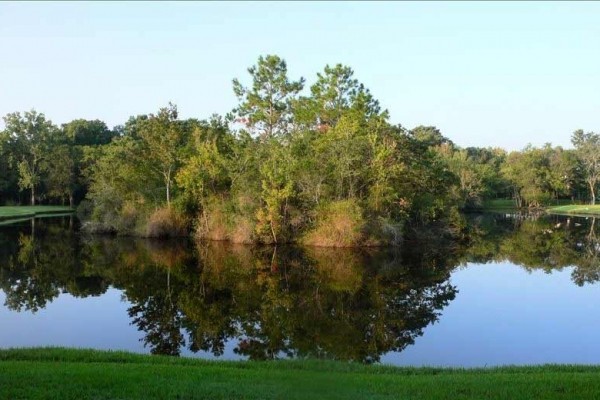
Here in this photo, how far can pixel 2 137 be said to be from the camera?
270 ft

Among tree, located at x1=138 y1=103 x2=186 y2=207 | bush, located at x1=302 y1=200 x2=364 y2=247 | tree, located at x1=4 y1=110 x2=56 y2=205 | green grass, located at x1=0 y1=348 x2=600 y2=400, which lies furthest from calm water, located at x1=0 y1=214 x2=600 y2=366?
tree, located at x1=4 y1=110 x2=56 y2=205

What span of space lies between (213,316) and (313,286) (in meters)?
6.40

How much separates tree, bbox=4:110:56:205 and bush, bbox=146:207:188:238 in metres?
43.2

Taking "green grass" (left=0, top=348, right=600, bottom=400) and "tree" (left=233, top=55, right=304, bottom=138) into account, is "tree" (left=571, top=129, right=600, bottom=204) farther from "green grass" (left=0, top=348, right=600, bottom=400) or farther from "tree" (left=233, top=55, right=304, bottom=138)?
"green grass" (left=0, top=348, right=600, bottom=400)

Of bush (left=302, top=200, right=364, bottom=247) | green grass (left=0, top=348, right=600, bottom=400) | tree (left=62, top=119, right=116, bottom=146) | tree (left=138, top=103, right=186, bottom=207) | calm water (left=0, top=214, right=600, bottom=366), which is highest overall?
tree (left=62, top=119, right=116, bottom=146)

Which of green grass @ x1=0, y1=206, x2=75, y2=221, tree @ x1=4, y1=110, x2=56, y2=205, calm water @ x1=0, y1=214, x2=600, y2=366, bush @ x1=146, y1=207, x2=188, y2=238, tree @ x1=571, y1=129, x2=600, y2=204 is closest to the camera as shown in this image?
calm water @ x1=0, y1=214, x2=600, y2=366

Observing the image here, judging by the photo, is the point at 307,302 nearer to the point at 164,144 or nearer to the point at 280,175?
the point at 280,175

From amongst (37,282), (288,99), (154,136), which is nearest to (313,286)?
(37,282)

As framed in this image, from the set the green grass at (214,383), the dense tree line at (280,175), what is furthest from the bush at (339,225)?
the green grass at (214,383)

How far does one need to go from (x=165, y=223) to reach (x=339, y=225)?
1488 cm

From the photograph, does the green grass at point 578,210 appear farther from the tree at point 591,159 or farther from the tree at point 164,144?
the tree at point 164,144

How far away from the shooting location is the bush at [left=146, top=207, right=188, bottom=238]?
4266 cm

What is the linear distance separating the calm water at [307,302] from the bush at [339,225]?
1449 mm

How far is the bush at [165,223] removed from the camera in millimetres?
42656
